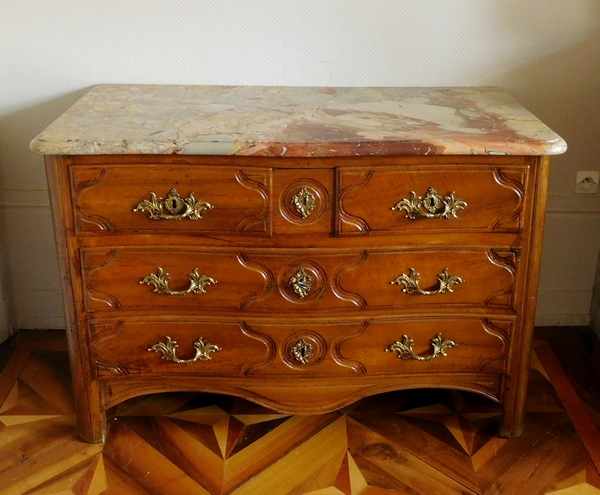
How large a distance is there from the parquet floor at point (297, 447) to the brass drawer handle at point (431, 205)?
652 millimetres

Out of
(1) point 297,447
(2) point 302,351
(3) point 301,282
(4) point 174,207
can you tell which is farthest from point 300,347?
(4) point 174,207

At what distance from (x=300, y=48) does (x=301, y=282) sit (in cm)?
78

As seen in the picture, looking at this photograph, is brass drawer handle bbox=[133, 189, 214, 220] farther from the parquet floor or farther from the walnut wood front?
the parquet floor

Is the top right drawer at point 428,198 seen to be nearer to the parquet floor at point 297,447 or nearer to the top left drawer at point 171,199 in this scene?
the top left drawer at point 171,199

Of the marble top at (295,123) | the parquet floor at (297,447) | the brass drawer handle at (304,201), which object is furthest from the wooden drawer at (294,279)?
the parquet floor at (297,447)

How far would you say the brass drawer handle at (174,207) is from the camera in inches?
59.0

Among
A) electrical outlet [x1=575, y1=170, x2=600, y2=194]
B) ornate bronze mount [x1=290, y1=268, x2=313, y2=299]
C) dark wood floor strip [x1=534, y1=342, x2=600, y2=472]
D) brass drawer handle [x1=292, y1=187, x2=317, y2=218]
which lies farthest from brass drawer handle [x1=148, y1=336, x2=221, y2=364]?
electrical outlet [x1=575, y1=170, x2=600, y2=194]

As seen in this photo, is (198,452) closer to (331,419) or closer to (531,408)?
(331,419)

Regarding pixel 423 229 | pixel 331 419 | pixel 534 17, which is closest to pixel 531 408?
pixel 331 419

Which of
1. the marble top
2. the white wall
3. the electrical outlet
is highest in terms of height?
the white wall

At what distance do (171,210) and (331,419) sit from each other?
0.77 meters

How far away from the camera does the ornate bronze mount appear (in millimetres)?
1573

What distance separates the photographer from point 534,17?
195 centimetres

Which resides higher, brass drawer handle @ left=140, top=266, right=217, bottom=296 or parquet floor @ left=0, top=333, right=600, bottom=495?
brass drawer handle @ left=140, top=266, right=217, bottom=296
